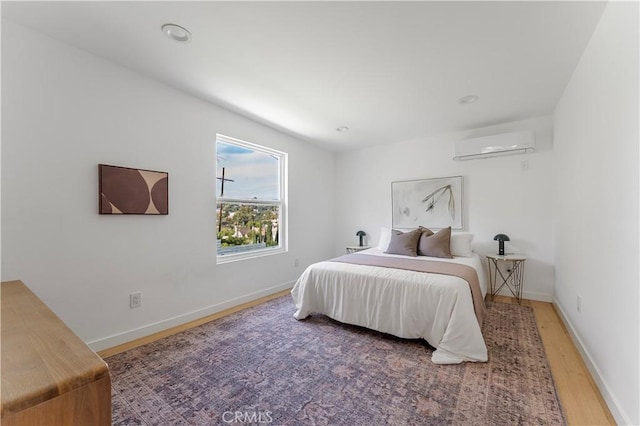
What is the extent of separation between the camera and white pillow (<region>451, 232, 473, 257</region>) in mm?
3498

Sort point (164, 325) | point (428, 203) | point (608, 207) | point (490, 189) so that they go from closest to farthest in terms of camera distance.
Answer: point (608, 207)
point (164, 325)
point (490, 189)
point (428, 203)

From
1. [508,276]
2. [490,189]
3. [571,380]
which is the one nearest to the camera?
[571,380]

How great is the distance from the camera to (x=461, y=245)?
352cm

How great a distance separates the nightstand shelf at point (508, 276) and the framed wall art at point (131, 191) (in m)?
3.76

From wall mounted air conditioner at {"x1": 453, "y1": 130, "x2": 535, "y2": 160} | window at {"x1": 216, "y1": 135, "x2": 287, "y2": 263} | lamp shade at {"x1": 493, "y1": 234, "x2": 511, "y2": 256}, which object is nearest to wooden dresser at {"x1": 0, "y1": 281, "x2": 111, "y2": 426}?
window at {"x1": 216, "y1": 135, "x2": 287, "y2": 263}

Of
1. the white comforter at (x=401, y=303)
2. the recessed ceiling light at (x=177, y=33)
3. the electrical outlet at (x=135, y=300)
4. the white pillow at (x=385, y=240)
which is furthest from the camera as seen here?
the white pillow at (x=385, y=240)

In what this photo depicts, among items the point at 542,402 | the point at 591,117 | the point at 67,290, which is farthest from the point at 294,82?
the point at 542,402

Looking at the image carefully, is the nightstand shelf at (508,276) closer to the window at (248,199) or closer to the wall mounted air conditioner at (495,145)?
the wall mounted air conditioner at (495,145)

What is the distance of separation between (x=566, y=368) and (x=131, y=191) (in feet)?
11.9

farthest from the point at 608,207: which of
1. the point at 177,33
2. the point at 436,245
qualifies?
the point at 177,33

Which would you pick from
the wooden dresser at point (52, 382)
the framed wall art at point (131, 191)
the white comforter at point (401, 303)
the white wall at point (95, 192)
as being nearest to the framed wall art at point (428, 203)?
the white comforter at point (401, 303)

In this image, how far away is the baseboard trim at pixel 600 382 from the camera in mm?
1422

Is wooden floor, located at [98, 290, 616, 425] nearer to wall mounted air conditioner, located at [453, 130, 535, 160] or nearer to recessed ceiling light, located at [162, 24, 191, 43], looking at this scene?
wall mounted air conditioner, located at [453, 130, 535, 160]

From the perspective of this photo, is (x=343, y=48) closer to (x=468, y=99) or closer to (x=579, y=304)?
(x=468, y=99)
